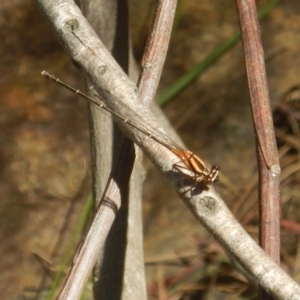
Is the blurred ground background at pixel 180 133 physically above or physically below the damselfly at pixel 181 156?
above

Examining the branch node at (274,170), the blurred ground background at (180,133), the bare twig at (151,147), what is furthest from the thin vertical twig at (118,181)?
the blurred ground background at (180,133)

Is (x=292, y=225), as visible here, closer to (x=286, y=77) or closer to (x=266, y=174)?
(x=286, y=77)

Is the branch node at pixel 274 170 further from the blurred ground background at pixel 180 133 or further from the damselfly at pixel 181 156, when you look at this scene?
the blurred ground background at pixel 180 133

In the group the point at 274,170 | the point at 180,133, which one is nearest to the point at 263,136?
the point at 274,170

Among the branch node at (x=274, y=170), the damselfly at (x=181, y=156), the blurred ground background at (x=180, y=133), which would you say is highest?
the blurred ground background at (x=180, y=133)

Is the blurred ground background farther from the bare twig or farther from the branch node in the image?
the branch node

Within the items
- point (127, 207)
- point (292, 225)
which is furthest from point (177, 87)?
point (292, 225)
